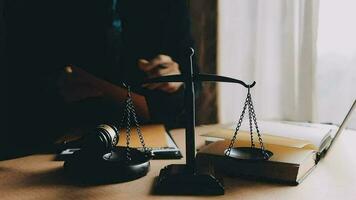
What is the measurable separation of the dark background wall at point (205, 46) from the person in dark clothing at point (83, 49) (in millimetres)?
130

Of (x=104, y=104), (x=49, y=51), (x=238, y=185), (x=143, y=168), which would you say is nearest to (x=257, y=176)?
(x=238, y=185)

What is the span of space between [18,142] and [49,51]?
1.48 feet

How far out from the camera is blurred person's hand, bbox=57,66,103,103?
1336 millimetres

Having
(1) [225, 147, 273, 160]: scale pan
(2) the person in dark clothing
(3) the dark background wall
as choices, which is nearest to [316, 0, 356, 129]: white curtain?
(3) the dark background wall

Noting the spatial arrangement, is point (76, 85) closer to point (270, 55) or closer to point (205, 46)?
point (205, 46)

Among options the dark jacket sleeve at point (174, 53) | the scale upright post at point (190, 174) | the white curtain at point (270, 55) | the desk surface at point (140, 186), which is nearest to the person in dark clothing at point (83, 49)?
the dark jacket sleeve at point (174, 53)

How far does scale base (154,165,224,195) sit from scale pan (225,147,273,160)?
0.08 meters

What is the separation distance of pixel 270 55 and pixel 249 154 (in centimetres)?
99

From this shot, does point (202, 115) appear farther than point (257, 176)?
Yes

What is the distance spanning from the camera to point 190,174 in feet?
2.74

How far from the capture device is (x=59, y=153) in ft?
3.62

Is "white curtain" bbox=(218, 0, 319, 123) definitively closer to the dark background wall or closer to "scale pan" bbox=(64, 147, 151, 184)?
the dark background wall

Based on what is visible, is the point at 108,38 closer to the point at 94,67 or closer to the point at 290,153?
the point at 94,67

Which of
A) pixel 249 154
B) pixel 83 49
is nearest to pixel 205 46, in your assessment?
pixel 83 49
